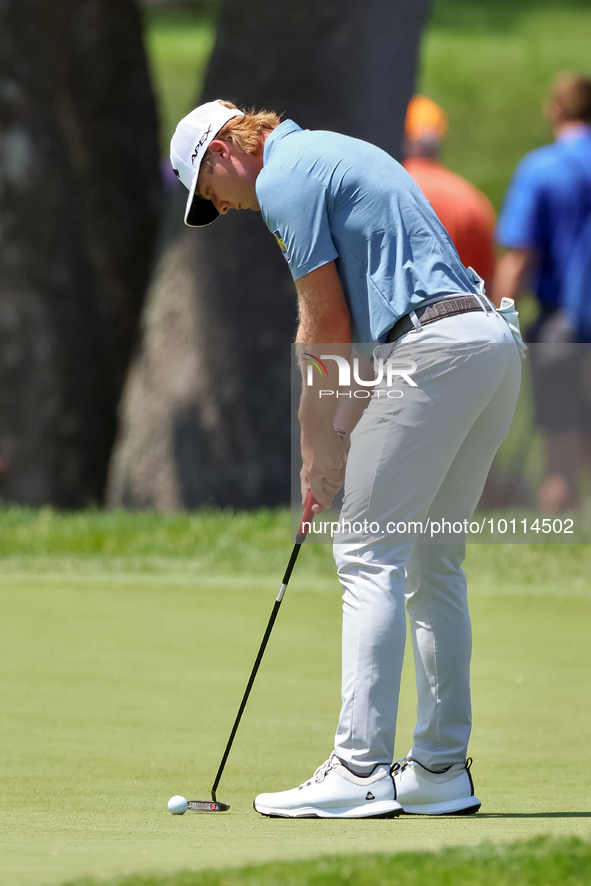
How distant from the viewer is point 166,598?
19.8 ft

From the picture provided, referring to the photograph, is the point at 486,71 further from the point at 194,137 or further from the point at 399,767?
the point at 399,767

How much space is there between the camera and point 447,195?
316 inches

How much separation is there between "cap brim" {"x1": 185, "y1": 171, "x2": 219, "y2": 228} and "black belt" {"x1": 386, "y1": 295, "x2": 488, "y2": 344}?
0.59m

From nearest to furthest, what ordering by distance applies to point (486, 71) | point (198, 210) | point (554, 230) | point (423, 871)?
1. point (423, 871)
2. point (198, 210)
3. point (554, 230)
4. point (486, 71)

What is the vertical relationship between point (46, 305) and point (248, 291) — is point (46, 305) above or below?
below

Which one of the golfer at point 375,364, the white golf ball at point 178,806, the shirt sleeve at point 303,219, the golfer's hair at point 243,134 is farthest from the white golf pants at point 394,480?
the golfer's hair at point 243,134

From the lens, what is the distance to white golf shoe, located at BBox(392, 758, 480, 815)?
3.43m

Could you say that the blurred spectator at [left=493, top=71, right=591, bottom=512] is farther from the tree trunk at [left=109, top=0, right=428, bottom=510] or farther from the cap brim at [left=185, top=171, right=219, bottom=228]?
the cap brim at [left=185, top=171, right=219, bottom=228]

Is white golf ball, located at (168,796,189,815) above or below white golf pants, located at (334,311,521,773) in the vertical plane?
below

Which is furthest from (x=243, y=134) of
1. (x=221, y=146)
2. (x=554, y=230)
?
(x=554, y=230)

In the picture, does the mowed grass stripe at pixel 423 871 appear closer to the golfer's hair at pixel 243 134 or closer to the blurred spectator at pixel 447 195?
the golfer's hair at pixel 243 134

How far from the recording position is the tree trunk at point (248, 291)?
8.98 meters

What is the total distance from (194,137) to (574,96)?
522 centimetres

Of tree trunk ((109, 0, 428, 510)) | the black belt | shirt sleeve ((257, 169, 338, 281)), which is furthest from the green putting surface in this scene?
tree trunk ((109, 0, 428, 510))
